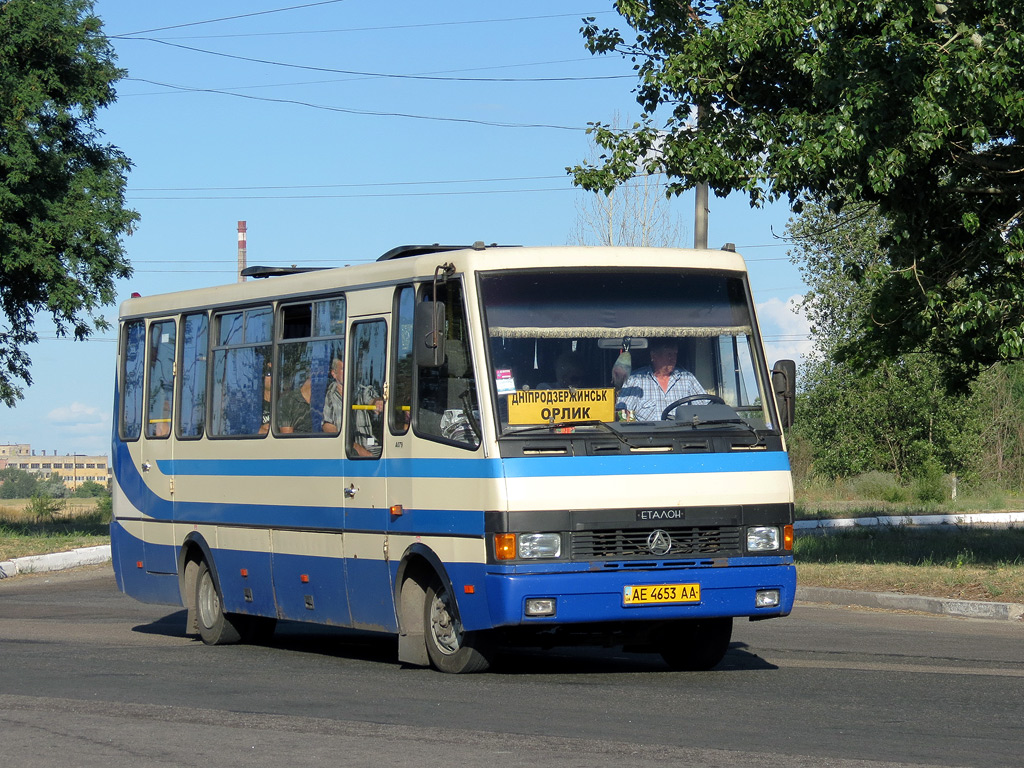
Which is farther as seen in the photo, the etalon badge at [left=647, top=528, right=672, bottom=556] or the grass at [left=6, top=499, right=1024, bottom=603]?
the grass at [left=6, top=499, right=1024, bottom=603]

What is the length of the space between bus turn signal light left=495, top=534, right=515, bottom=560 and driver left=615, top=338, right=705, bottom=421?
114cm

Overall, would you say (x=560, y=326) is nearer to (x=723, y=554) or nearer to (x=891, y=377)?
(x=723, y=554)

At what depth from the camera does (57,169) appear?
2869 cm

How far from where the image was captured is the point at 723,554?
10.6 m

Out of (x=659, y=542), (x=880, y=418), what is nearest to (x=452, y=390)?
(x=659, y=542)

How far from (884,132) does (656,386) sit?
6.45 m

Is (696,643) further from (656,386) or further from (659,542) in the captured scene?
(656,386)

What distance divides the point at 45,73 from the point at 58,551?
848 centimetres

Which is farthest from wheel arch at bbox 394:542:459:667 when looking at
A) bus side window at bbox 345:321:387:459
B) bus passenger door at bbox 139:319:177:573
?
bus passenger door at bbox 139:319:177:573

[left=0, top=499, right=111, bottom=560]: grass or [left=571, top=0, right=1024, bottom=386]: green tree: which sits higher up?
[left=571, top=0, right=1024, bottom=386]: green tree

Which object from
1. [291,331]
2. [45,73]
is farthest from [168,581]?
[45,73]

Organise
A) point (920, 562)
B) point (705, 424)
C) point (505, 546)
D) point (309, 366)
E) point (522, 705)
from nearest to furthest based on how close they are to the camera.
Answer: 1. point (522, 705)
2. point (505, 546)
3. point (705, 424)
4. point (309, 366)
5. point (920, 562)

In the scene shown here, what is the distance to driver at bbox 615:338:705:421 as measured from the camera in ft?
35.0

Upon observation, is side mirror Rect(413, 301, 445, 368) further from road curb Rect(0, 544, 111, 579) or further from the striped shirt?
road curb Rect(0, 544, 111, 579)
